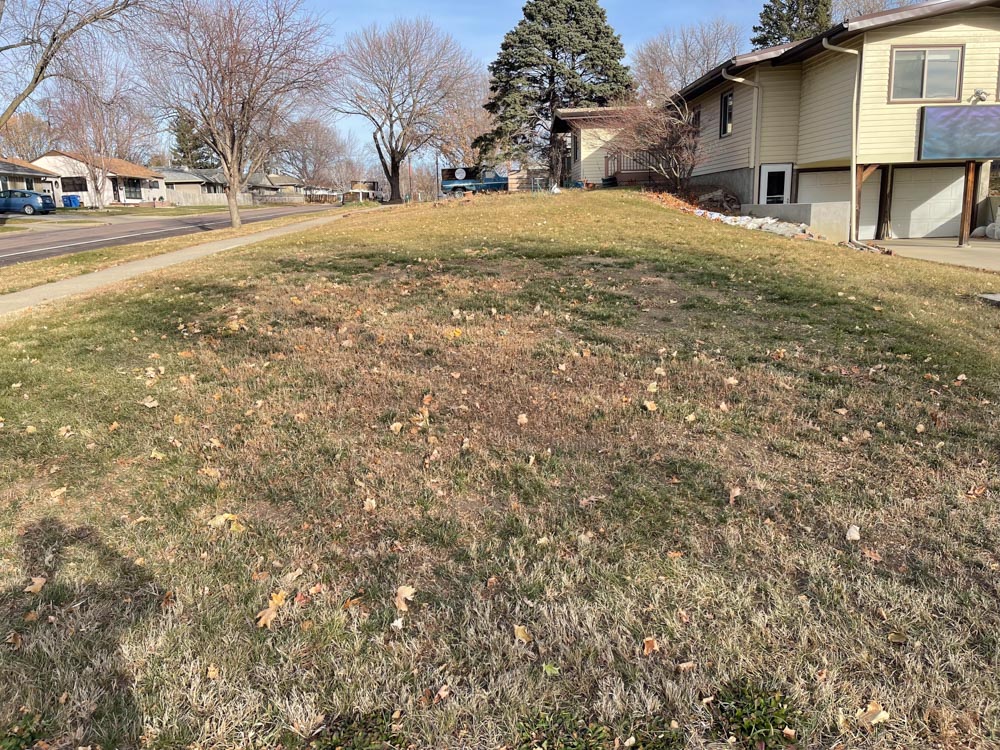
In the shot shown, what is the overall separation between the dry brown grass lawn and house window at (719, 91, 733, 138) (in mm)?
15086

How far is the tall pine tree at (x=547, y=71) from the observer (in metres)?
35.0

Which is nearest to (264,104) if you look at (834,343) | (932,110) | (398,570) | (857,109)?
(857,109)

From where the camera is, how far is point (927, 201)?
18.0 m

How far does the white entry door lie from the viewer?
18.0 m

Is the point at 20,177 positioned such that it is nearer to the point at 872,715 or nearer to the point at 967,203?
the point at 967,203

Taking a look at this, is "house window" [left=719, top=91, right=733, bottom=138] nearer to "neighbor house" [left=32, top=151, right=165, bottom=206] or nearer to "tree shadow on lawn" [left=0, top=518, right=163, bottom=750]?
"tree shadow on lawn" [left=0, top=518, right=163, bottom=750]

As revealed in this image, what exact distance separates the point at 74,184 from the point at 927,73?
6702 centimetres

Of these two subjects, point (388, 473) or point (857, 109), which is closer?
point (388, 473)

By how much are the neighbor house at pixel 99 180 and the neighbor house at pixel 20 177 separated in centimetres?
175

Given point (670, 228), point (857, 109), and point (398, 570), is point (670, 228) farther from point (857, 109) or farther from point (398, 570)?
point (398, 570)

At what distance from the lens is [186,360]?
5504 millimetres

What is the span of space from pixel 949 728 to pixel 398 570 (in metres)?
1.97

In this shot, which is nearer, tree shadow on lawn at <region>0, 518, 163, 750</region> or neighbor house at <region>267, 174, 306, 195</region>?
tree shadow on lawn at <region>0, 518, 163, 750</region>

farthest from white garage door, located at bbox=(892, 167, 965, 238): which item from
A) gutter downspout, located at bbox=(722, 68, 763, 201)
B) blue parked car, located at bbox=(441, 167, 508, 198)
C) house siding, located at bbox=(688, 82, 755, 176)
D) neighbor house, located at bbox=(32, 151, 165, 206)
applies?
neighbor house, located at bbox=(32, 151, 165, 206)
